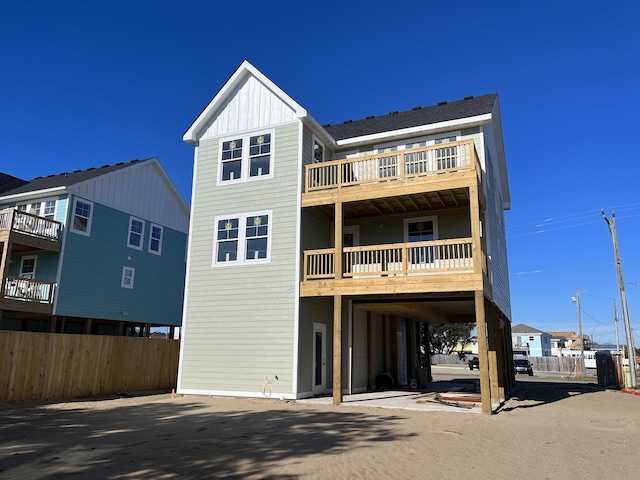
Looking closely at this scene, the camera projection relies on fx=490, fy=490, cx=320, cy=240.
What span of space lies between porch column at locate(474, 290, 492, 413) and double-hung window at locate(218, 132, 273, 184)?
26.8 ft

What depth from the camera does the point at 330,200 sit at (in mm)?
15859

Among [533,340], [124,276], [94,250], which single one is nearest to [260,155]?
[94,250]

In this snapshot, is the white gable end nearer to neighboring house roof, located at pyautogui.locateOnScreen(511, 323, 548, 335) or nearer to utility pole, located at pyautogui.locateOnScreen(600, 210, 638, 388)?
utility pole, located at pyautogui.locateOnScreen(600, 210, 638, 388)

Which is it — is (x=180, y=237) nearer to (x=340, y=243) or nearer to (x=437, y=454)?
(x=340, y=243)

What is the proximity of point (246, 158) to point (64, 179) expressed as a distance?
12.9m

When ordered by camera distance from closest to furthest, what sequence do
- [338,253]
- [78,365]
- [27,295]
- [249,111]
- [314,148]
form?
[338,253] < [78,365] < [314,148] < [249,111] < [27,295]

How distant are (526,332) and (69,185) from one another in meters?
73.9

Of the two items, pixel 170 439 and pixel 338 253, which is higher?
pixel 338 253

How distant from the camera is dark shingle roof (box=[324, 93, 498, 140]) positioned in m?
17.6

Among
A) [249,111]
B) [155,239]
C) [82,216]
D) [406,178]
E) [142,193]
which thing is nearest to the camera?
[406,178]

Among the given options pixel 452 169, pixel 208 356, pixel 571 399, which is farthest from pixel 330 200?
pixel 571 399

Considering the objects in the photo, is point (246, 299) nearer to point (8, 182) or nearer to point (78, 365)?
point (78, 365)

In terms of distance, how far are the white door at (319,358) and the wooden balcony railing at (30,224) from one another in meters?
12.7

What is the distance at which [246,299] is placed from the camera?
16.2 metres
